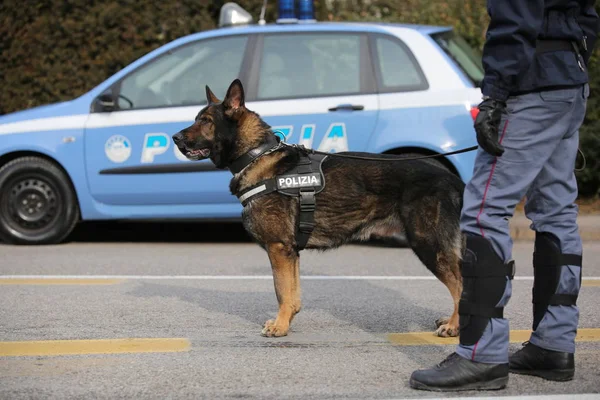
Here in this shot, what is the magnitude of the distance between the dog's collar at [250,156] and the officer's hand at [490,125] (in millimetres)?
1779

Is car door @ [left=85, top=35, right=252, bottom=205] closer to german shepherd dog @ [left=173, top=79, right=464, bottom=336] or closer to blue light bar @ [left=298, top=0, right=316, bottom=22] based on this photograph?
blue light bar @ [left=298, top=0, right=316, bottom=22]

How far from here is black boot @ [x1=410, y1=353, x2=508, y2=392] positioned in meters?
4.05

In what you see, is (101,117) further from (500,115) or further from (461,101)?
(500,115)

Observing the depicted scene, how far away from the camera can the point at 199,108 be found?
850cm

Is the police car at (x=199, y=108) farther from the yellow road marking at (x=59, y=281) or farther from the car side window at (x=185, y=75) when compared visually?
the yellow road marking at (x=59, y=281)

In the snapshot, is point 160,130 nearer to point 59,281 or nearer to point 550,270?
point 59,281

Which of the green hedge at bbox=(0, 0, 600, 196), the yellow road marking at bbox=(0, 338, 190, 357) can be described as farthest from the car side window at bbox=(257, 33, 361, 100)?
the yellow road marking at bbox=(0, 338, 190, 357)

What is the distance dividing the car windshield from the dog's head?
326cm

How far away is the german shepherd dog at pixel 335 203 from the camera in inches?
208

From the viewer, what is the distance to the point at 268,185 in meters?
5.38

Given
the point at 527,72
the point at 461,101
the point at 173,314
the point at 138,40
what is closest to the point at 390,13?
the point at 138,40

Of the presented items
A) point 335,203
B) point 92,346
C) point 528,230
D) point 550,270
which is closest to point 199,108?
point 528,230

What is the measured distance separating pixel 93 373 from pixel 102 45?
7.24 meters

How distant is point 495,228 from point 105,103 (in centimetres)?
529
